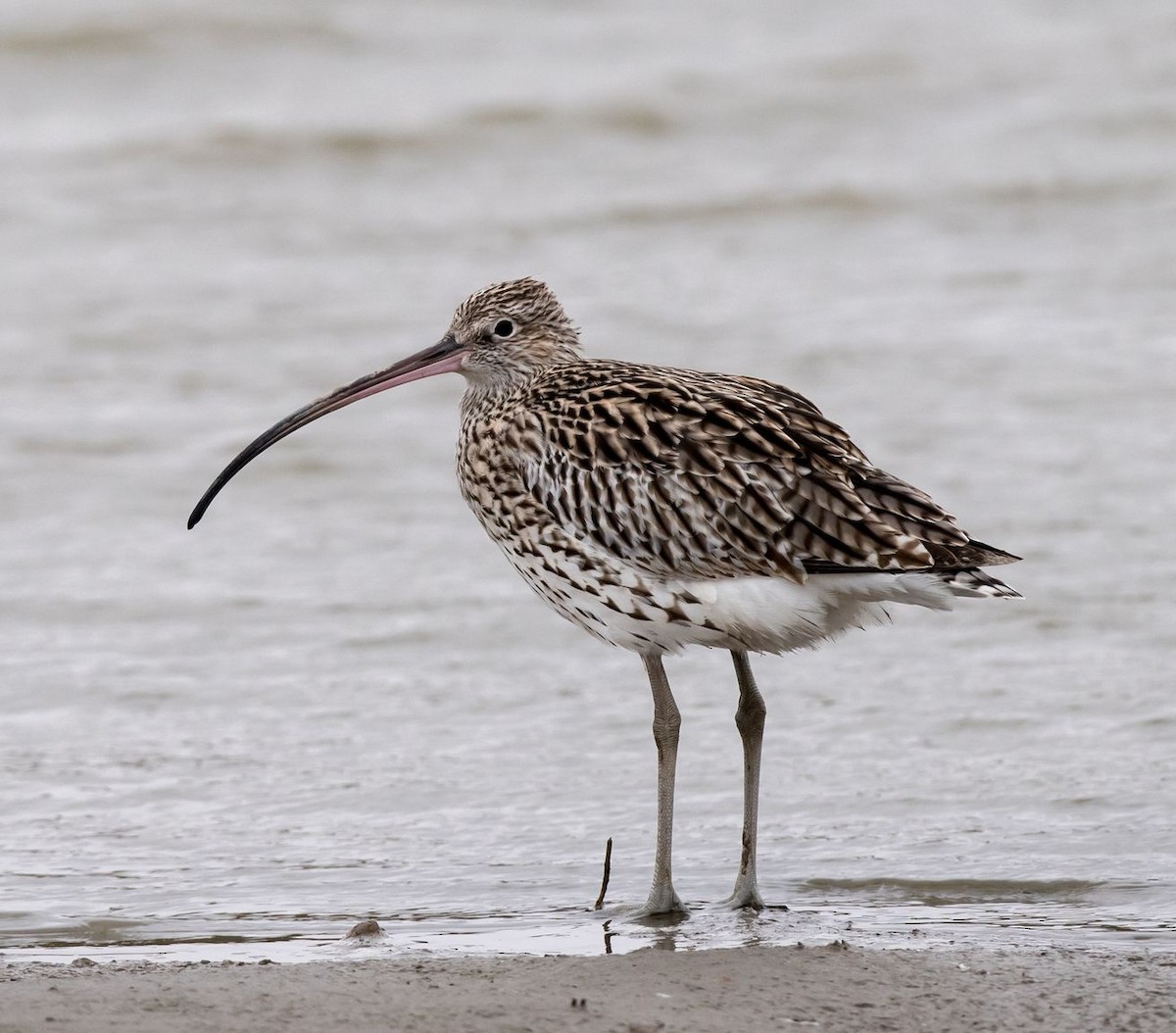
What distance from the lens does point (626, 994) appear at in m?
5.52

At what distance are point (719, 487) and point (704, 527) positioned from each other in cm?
14

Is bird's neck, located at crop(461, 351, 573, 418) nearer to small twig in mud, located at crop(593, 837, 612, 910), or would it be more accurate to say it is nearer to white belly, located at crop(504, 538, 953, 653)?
white belly, located at crop(504, 538, 953, 653)

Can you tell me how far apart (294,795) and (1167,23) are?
57.5ft

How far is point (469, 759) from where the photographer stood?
8.12 m

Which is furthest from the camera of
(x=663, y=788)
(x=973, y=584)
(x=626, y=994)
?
(x=663, y=788)

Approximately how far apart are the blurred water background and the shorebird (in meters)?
0.85

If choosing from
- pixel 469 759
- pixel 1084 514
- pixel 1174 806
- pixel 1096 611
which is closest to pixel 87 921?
pixel 469 759

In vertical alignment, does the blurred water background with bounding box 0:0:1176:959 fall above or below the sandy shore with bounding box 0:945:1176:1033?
above

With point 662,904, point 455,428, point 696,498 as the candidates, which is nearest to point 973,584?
point 696,498

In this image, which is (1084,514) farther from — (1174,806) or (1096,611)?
(1174,806)

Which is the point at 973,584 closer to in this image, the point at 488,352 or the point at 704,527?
the point at 704,527

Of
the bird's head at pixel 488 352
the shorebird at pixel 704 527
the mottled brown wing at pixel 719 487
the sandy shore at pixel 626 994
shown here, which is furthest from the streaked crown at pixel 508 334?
the sandy shore at pixel 626 994

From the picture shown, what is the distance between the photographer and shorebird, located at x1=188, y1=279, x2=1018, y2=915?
20.8 feet

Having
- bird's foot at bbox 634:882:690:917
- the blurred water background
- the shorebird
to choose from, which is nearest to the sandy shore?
the blurred water background
